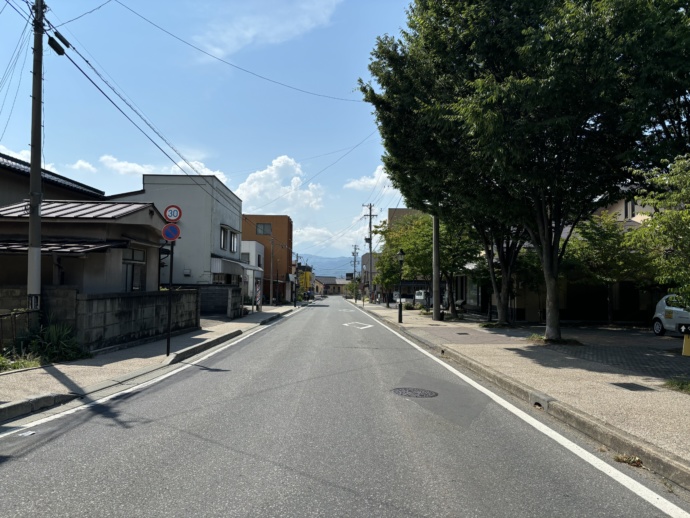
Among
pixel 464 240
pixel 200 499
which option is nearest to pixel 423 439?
pixel 200 499

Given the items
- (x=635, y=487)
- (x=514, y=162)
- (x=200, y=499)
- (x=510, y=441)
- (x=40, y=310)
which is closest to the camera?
(x=200, y=499)

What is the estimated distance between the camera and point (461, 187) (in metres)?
15.6

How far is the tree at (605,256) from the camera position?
71.2 ft

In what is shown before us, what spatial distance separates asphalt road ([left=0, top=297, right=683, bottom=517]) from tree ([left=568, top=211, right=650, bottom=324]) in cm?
1654

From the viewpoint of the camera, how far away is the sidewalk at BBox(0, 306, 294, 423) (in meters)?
7.01

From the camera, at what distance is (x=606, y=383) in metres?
8.94

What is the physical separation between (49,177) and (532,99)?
21810mm

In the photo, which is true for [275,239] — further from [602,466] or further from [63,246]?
[602,466]

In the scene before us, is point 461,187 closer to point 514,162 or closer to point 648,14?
point 514,162

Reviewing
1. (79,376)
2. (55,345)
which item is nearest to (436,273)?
(55,345)

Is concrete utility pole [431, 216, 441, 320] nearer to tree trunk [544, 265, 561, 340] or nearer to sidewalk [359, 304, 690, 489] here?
sidewalk [359, 304, 690, 489]

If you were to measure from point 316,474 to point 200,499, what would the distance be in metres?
1.05

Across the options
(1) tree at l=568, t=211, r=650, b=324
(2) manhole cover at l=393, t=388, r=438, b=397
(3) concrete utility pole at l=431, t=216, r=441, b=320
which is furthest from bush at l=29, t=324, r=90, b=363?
(1) tree at l=568, t=211, r=650, b=324

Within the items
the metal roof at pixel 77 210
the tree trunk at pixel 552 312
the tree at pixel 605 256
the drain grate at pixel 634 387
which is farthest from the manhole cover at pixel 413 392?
the tree at pixel 605 256
